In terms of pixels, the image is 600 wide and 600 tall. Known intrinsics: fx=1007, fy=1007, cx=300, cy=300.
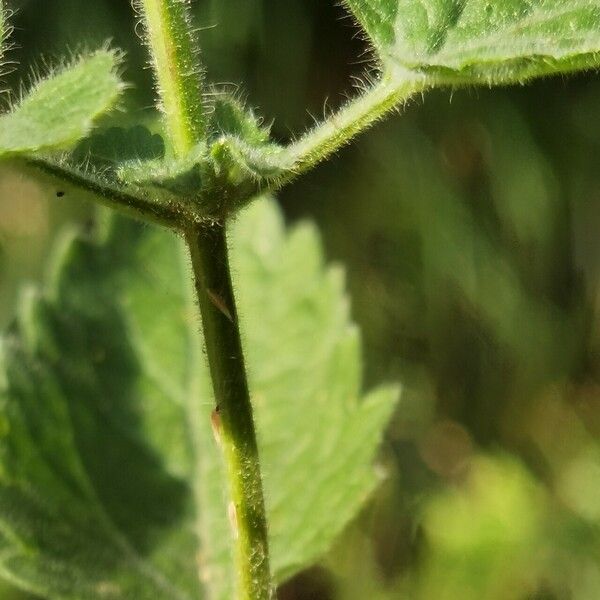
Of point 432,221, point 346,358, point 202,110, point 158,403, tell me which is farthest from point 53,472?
point 432,221

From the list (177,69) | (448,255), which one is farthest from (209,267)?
(448,255)

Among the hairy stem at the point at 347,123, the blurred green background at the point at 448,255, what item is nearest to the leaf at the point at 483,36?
the hairy stem at the point at 347,123

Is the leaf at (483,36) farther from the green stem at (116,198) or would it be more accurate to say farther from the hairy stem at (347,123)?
the green stem at (116,198)

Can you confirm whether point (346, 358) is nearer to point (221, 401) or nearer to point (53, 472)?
point (53, 472)

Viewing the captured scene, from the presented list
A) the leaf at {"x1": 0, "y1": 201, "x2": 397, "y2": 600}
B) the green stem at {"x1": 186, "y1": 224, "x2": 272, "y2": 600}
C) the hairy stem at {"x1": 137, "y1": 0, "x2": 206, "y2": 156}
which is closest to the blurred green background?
the leaf at {"x1": 0, "y1": 201, "x2": 397, "y2": 600}

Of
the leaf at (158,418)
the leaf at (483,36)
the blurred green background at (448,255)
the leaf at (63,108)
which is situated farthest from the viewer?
the blurred green background at (448,255)

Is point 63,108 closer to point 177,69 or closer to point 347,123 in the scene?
point 177,69
